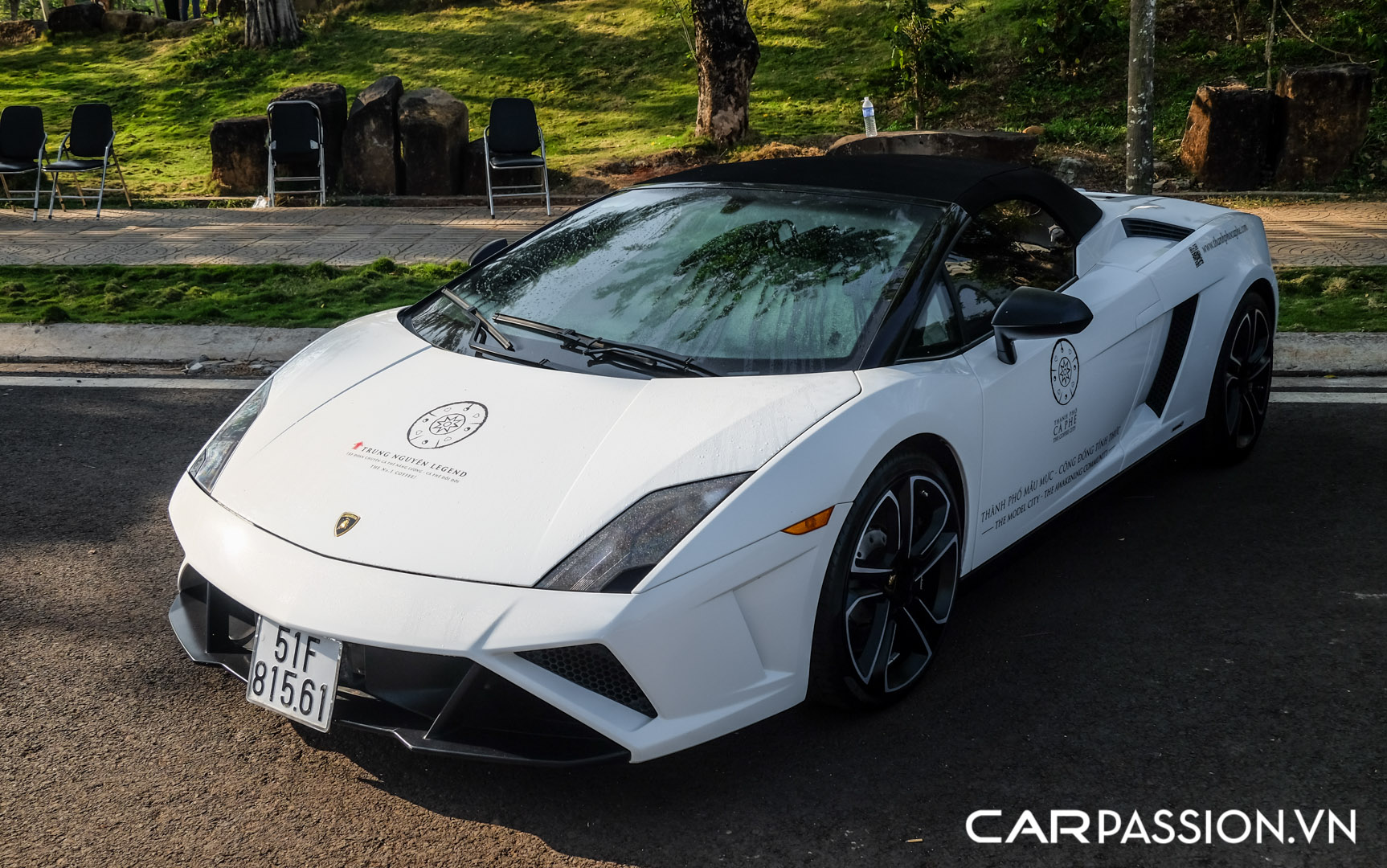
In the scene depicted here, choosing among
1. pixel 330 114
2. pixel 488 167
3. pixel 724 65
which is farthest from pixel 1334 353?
pixel 330 114

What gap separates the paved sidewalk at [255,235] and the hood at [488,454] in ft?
19.7

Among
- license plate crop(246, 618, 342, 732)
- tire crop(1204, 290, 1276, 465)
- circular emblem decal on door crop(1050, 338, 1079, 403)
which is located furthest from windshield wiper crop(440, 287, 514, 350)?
tire crop(1204, 290, 1276, 465)

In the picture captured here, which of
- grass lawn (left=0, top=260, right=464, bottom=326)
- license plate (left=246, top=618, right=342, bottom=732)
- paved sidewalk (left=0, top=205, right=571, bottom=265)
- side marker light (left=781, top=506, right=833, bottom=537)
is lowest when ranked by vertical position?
grass lawn (left=0, top=260, right=464, bottom=326)

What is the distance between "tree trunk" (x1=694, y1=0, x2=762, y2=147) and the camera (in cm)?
1259

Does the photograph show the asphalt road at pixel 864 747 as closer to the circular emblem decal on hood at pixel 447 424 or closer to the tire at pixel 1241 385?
the tire at pixel 1241 385

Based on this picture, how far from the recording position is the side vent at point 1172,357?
4.18m

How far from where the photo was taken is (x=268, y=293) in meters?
7.92

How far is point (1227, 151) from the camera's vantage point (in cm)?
1064

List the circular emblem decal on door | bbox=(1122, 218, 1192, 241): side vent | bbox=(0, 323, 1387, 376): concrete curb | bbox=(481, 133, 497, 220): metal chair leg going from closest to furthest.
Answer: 1. the circular emblem decal on door
2. bbox=(1122, 218, 1192, 241): side vent
3. bbox=(0, 323, 1387, 376): concrete curb
4. bbox=(481, 133, 497, 220): metal chair leg

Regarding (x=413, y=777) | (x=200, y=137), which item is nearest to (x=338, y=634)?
(x=413, y=777)

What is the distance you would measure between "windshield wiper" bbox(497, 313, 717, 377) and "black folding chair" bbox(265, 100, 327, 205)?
9.22 meters

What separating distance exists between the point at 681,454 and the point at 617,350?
23.2 inches

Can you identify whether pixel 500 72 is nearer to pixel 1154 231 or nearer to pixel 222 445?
pixel 1154 231

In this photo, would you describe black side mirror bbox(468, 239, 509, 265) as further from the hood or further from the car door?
the car door
